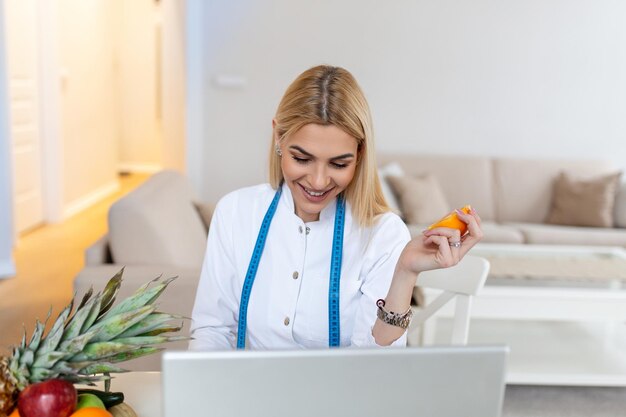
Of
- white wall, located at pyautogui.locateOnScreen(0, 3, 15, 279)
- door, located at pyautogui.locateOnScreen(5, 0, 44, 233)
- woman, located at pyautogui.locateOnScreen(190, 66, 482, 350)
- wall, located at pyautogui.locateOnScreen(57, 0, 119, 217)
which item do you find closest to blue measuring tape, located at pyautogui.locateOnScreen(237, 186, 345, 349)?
woman, located at pyautogui.locateOnScreen(190, 66, 482, 350)

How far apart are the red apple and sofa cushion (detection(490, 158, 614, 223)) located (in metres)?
4.70

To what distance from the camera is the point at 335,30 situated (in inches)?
224

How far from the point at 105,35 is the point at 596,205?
4770mm

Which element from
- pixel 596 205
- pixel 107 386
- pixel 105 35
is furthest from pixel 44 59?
pixel 107 386

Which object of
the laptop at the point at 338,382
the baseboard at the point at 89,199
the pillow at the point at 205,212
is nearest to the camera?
the laptop at the point at 338,382

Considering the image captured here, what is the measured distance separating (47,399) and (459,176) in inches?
183

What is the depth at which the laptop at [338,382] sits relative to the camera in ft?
2.72

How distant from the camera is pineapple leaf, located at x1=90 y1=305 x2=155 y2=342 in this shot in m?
1.11

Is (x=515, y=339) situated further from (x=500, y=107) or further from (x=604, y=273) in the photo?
(x=500, y=107)

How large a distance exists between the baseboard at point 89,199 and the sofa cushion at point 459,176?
2.78 metres

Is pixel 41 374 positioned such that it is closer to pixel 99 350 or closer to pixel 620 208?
pixel 99 350

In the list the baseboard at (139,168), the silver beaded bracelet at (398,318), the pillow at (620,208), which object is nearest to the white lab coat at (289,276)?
the silver beaded bracelet at (398,318)

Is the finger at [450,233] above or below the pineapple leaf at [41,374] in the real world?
above

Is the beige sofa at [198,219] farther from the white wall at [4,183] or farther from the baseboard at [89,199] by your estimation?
the baseboard at [89,199]
